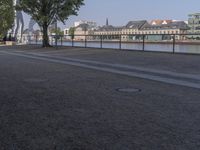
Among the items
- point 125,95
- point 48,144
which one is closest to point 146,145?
point 48,144

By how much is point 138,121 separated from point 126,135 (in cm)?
87

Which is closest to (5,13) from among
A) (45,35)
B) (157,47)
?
(45,35)

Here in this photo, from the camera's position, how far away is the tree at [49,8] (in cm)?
3453

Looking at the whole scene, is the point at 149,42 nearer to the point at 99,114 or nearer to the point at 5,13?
the point at 99,114

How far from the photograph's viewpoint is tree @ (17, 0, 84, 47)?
34.5 meters

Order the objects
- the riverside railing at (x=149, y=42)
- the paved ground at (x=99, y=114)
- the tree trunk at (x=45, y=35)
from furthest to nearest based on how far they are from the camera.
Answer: the tree trunk at (x=45, y=35)
the riverside railing at (x=149, y=42)
the paved ground at (x=99, y=114)

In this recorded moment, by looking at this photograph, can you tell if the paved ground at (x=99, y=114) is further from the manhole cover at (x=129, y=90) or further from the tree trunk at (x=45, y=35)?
the tree trunk at (x=45, y=35)

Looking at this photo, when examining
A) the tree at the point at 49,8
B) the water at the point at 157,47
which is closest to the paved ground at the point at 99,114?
the water at the point at 157,47

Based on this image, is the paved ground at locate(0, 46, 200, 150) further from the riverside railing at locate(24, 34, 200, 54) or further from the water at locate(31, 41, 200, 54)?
the riverside railing at locate(24, 34, 200, 54)

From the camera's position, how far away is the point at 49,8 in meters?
34.9

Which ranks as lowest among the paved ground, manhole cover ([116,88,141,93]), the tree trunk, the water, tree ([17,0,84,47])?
the paved ground

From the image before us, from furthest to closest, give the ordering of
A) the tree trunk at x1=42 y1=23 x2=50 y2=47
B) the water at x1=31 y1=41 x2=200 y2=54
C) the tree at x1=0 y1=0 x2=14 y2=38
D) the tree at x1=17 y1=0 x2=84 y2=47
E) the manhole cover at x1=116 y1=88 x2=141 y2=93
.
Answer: the tree at x1=0 y1=0 x2=14 y2=38 < the tree trunk at x1=42 y1=23 x2=50 y2=47 < the tree at x1=17 y1=0 x2=84 y2=47 < the water at x1=31 y1=41 x2=200 y2=54 < the manhole cover at x1=116 y1=88 x2=141 y2=93

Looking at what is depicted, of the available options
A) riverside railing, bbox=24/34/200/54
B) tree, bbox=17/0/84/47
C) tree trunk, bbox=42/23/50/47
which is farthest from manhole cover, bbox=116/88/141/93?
tree trunk, bbox=42/23/50/47

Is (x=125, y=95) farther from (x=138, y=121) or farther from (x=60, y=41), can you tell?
(x=60, y=41)
